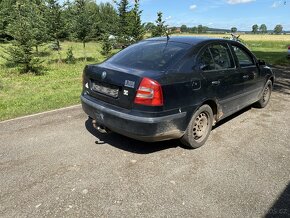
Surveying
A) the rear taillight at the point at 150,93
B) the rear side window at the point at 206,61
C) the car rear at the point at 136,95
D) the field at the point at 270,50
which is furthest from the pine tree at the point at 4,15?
the rear taillight at the point at 150,93

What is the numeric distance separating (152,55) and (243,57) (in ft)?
7.29

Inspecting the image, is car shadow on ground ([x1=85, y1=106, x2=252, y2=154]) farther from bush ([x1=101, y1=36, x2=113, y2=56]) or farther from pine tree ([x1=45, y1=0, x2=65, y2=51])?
bush ([x1=101, y1=36, x2=113, y2=56])

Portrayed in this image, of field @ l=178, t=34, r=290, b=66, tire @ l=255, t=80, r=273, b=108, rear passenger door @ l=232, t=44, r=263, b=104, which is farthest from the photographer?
field @ l=178, t=34, r=290, b=66

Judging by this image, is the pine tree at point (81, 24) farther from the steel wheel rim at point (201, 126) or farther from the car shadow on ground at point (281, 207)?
the car shadow on ground at point (281, 207)

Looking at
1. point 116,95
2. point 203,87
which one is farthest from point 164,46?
point 116,95

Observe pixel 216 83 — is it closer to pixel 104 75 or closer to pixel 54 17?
pixel 104 75

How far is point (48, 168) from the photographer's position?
3.79m

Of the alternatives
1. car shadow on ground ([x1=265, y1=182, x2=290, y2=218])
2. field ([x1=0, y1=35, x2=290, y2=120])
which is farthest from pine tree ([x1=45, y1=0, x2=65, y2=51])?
car shadow on ground ([x1=265, y1=182, x2=290, y2=218])

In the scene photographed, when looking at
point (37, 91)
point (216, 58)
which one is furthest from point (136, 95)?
point (37, 91)

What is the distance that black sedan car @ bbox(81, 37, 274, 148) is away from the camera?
3.63 metres

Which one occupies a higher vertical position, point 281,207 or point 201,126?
point 201,126

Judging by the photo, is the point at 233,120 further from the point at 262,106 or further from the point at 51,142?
the point at 51,142

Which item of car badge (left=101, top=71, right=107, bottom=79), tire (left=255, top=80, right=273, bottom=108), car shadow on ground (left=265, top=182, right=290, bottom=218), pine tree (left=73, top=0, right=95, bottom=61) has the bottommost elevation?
car shadow on ground (left=265, top=182, right=290, bottom=218)

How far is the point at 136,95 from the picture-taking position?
362 cm
